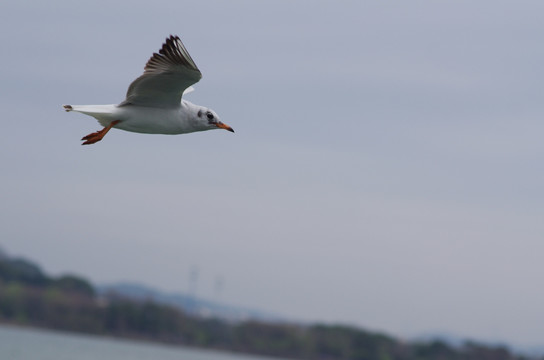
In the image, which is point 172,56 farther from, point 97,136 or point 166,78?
point 97,136

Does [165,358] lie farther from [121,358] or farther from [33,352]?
[33,352]

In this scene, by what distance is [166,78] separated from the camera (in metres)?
17.3

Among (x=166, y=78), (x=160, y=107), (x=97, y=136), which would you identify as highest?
(x=166, y=78)

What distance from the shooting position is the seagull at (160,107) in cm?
1712

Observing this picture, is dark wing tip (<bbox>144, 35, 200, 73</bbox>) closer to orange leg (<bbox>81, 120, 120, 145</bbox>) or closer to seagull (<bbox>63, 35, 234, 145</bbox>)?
seagull (<bbox>63, 35, 234, 145</bbox>)

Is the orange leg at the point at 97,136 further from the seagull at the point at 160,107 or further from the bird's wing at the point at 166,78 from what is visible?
the bird's wing at the point at 166,78

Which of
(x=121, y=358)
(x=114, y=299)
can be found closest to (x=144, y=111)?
(x=121, y=358)

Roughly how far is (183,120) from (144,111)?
684 mm

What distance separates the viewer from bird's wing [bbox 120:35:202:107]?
16969mm

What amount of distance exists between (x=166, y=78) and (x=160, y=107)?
0.78m

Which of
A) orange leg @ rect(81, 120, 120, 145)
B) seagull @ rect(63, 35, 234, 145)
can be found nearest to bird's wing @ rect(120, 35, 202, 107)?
seagull @ rect(63, 35, 234, 145)

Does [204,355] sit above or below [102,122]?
above

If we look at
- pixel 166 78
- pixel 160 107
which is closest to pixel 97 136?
pixel 160 107

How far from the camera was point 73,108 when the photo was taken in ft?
56.8
